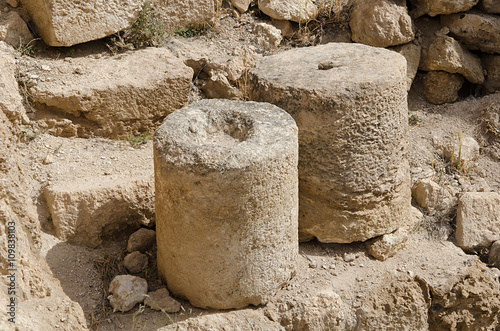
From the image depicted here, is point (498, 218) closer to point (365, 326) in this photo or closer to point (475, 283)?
point (475, 283)

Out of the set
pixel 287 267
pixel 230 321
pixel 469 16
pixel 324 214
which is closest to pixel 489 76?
pixel 469 16

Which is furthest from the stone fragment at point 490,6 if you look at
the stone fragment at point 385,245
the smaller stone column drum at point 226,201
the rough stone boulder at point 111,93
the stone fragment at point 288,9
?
the smaller stone column drum at point 226,201

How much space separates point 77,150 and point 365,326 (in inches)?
108

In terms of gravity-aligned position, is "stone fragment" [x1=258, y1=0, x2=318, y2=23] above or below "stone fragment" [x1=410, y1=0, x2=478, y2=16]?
below

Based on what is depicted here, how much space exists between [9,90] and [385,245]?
2.94m

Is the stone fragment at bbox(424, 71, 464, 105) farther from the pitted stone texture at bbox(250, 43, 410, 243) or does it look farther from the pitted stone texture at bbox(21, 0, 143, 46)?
the pitted stone texture at bbox(21, 0, 143, 46)

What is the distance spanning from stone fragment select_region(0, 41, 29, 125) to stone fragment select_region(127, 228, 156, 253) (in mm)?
1156

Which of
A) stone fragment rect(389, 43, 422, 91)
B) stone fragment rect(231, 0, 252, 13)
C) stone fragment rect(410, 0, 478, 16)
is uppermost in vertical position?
stone fragment rect(410, 0, 478, 16)

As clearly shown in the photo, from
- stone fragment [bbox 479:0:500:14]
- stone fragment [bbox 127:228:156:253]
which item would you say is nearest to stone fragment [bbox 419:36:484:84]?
stone fragment [bbox 479:0:500:14]

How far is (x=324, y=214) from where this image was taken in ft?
14.8

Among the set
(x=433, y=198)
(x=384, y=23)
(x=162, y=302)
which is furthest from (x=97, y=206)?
(x=384, y=23)

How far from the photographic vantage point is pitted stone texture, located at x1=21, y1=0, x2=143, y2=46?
551 cm

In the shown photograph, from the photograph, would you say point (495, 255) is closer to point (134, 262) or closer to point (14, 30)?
point (134, 262)

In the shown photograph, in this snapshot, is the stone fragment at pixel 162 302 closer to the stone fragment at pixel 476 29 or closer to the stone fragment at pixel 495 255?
the stone fragment at pixel 495 255
